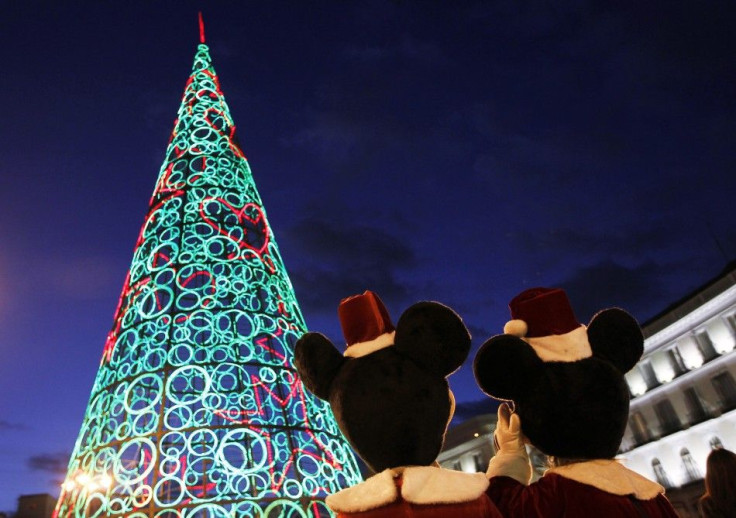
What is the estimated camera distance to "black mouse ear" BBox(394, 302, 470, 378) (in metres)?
2.38

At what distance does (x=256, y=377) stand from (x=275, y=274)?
1.15 metres

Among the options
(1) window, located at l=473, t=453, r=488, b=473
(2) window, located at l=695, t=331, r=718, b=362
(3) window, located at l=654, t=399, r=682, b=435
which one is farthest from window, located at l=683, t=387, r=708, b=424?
(1) window, located at l=473, t=453, r=488, b=473

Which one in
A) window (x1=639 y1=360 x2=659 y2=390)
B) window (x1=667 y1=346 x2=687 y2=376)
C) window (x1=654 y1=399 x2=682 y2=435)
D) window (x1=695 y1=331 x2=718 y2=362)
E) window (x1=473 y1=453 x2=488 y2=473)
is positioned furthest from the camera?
window (x1=473 y1=453 x2=488 y2=473)

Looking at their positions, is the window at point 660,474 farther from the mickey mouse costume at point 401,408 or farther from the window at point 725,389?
the mickey mouse costume at point 401,408

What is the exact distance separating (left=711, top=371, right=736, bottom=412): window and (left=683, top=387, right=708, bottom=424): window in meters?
0.79

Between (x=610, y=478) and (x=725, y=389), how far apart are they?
20609 mm

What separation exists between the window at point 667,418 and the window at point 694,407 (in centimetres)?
66

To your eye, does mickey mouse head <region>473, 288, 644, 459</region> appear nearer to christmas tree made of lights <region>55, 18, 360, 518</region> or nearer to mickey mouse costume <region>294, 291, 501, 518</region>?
mickey mouse costume <region>294, 291, 501, 518</region>

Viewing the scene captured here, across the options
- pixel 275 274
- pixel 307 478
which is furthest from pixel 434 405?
pixel 275 274

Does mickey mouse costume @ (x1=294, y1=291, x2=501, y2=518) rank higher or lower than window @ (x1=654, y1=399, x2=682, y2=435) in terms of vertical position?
lower

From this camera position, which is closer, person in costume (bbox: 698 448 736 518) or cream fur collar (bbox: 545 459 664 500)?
cream fur collar (bbox: 545 459 664 500)

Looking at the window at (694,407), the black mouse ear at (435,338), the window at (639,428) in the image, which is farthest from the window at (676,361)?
the black mouse ear at (435,338)

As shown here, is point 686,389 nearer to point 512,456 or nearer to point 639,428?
point 639,428

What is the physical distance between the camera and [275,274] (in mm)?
5809
